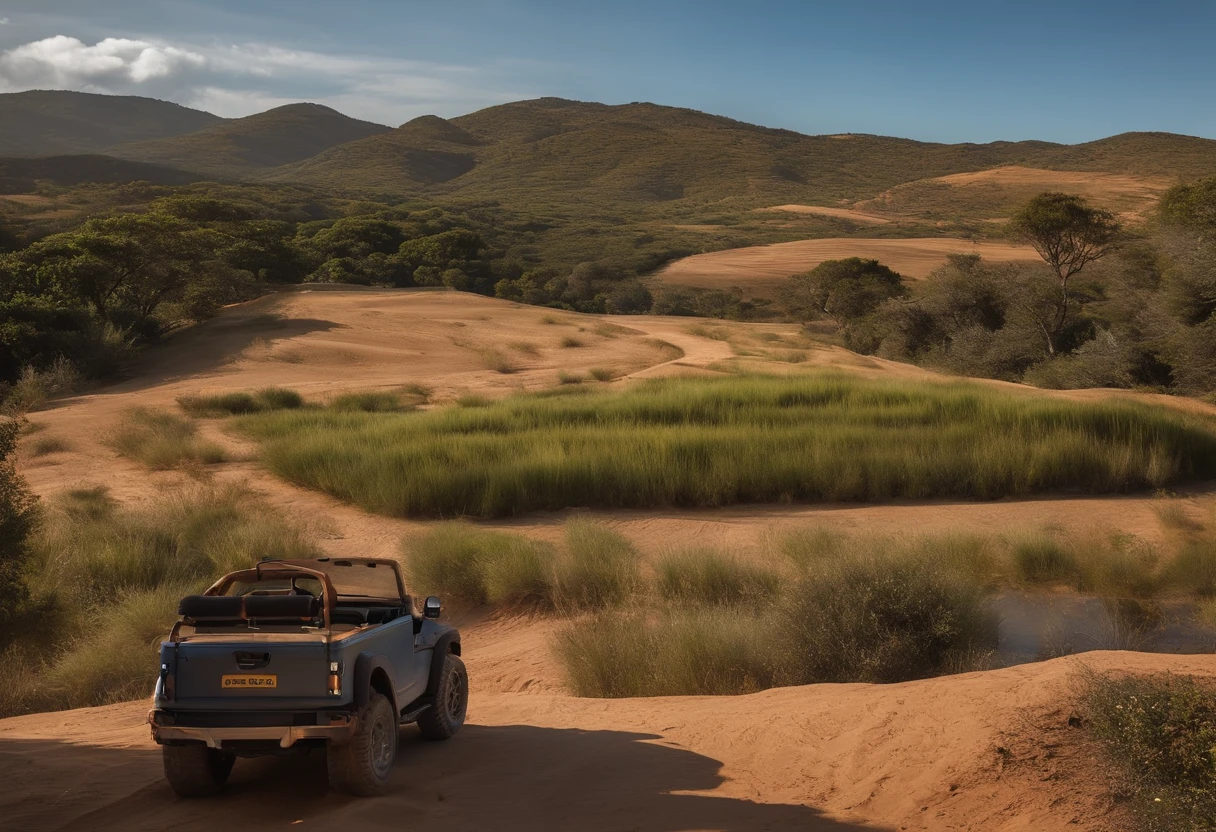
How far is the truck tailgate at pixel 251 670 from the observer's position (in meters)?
4.91

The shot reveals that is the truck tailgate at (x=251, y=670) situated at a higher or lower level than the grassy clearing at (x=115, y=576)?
higher

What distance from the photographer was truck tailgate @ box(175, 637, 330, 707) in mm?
4910

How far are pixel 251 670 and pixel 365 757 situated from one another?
2.23ft

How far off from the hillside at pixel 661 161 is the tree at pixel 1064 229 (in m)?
75.4

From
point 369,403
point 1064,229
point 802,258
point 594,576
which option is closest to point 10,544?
point 594,576

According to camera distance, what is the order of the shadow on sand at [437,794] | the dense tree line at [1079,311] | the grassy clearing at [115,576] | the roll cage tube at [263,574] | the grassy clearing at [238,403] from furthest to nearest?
the dense tree line at [1079,311] → the grassy clearing at [238,403] → the grassy clearing at [115,576] → the roll cage tube at [263,574] → the shadow on sand at [437,794]

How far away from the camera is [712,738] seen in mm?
6164

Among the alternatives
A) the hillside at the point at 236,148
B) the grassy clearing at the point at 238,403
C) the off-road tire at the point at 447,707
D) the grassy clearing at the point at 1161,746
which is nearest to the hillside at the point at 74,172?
the hillside at the point at 236,148

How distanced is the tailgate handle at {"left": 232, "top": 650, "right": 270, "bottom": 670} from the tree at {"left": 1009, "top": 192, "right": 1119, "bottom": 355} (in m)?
33.3

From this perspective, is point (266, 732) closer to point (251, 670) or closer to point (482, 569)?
point (251, 670)

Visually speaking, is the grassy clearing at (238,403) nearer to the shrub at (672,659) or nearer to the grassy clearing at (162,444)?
the grassy clearing at (162,444)

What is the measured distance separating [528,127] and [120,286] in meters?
148

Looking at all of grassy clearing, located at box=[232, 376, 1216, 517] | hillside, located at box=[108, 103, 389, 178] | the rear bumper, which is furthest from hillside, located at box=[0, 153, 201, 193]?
the rear bumper

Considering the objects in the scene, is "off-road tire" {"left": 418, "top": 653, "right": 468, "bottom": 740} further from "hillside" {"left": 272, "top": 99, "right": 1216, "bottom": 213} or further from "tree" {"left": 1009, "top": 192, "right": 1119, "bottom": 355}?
"hillside" {"left": 272, "top": 99, "right": 1216, "bottom": 213}
